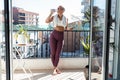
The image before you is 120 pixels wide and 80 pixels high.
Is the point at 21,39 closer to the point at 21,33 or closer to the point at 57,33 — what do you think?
the point at 21,33

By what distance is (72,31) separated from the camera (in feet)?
17.2

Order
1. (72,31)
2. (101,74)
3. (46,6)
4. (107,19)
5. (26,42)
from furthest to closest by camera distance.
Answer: (72,31) < (46,6) < (26,42) < (101,74) < (107,19)

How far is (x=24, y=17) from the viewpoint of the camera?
4.91 m

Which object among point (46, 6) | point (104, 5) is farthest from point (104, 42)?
point (46, 6)

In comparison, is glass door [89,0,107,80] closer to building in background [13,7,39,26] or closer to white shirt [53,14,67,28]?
white shirt [53,14,67,28]

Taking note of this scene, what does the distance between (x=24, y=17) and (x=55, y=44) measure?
39.5 inches

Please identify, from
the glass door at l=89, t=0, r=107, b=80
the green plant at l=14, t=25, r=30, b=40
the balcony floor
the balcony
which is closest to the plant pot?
the green plant at l=14, t=25, r=30, b=40

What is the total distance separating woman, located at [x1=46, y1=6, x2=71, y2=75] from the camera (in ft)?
14.7

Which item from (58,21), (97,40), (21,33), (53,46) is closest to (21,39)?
(21,33)

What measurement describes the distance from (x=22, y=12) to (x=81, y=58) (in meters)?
1.70

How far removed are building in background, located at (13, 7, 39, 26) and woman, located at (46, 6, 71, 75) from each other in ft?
1.47

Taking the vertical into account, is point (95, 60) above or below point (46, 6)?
below

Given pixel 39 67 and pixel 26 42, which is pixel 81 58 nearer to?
pixel 39 67

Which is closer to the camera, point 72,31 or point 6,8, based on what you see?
point 6,8
